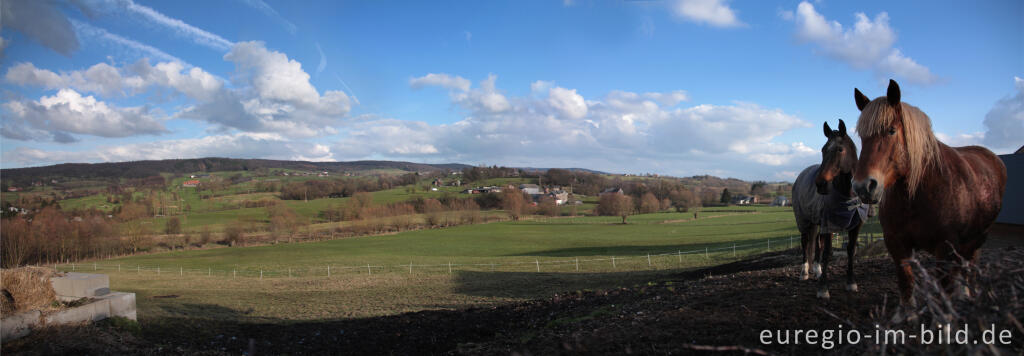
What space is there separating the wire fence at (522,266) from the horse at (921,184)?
22015 mm

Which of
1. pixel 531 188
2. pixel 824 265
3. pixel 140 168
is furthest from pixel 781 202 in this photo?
pixel 140 168

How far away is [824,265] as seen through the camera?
5172 mm

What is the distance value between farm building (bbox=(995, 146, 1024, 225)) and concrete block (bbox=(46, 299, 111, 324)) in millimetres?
19521

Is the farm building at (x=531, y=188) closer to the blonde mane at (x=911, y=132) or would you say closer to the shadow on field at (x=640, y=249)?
the shadow on field at (x=640, y=249)

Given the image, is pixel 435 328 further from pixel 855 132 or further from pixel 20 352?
pixel 855 132

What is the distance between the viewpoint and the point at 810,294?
536 cm

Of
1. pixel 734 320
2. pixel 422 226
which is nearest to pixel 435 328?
pixel 734 320

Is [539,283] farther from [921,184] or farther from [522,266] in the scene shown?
[921,184]

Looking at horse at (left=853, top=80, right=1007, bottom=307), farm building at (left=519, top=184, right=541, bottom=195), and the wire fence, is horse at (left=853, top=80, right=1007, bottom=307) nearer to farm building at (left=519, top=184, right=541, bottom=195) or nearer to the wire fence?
the wire fence

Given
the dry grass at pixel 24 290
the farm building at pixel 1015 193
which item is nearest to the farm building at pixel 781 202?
the farm building at pixel 1015 193

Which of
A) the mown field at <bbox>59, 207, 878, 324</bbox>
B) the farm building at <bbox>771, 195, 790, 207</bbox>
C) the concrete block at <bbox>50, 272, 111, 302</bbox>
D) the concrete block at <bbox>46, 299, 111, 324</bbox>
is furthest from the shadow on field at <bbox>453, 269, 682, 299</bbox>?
the farm building at <bbox>771, 195, 790, 207</bbox>

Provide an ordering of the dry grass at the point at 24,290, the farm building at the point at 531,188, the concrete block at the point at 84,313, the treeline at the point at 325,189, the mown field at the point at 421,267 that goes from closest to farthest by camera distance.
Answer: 1. the dry grass at the point at 24,290
2. the concrete block at the point at 84,313
3. the mown field at the point at 421,267
4. the treeline at the point at 325,189
5. the farm building at the point at 531,188

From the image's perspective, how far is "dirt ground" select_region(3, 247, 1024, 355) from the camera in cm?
399

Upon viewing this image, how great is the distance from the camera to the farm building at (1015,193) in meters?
8.84
